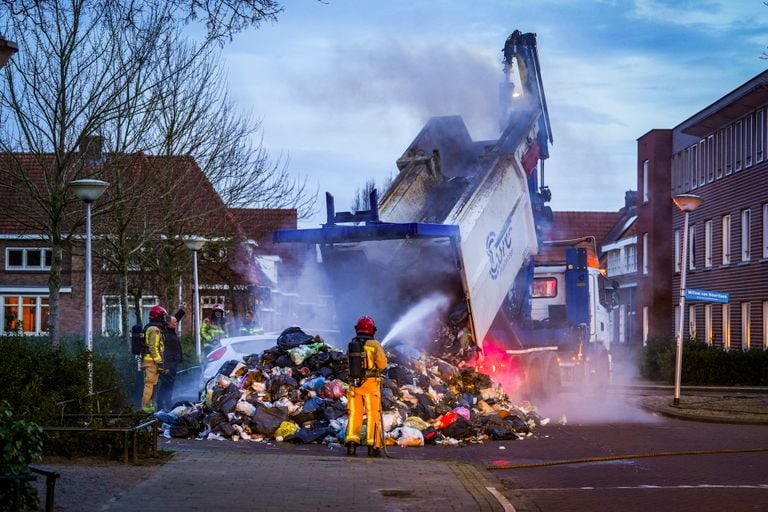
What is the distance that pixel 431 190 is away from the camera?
60.1ft

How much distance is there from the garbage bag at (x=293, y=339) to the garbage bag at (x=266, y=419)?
6.76ft

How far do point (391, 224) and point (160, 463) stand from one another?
6030mm

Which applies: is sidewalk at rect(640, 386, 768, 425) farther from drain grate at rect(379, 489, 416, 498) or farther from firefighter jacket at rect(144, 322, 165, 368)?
drain grate at rect(379, 489, 416, 498)

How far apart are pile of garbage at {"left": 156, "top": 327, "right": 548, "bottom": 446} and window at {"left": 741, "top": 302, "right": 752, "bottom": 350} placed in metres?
20.8

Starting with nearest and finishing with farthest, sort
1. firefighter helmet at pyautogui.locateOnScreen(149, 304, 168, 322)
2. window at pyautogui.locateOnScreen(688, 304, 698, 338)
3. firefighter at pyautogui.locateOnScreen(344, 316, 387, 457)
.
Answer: firefighter at pyautogui.locateOnScreen(344, 316, 387, 457) < firefighter helmet at pyautogui.locateOnScreen(149, 304, 168, 322) < window at pyautogui.locateOnScreen(688, 304, 698, 338)

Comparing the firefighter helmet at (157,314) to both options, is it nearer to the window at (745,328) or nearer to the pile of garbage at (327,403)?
the pile of garbage at (327,403)

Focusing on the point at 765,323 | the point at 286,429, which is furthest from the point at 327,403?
the point at 765,323

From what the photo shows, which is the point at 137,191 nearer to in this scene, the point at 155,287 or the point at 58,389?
the point at 58,389

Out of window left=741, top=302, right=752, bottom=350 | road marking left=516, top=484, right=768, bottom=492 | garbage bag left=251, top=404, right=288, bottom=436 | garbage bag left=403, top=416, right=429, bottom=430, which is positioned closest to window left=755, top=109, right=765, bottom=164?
window left=741, top=302, right=752, bottom=350

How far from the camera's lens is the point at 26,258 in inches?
2088

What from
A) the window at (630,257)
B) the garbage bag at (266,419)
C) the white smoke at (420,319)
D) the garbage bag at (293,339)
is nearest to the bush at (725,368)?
the white smoke at (420,319)

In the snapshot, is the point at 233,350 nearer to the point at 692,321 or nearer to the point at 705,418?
the point at 705,418

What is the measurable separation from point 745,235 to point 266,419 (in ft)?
84.8

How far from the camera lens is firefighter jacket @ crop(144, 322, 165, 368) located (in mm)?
17547
